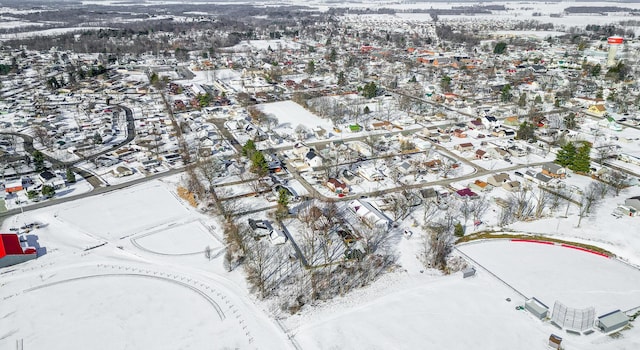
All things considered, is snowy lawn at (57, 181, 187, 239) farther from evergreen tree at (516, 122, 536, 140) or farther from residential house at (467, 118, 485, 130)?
evergreen tree at (516, 122, 536, 140)

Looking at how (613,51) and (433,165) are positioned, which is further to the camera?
(613,51)

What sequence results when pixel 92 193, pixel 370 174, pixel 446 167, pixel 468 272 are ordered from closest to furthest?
1. pixel 468 272
2. pixel 92 193
3. pixel 370 174
4. pixel 446 167

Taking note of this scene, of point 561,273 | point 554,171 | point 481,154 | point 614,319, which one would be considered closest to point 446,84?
point 481,154

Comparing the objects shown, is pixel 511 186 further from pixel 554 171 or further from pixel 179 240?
pixel 179 240

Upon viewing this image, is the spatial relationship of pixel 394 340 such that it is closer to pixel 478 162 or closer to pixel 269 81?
pixel 478 162

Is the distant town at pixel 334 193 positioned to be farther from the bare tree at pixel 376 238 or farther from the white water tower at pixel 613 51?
the white water tower at pixel 613 51

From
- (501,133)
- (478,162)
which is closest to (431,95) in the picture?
(501,133)
